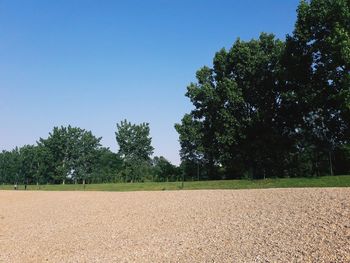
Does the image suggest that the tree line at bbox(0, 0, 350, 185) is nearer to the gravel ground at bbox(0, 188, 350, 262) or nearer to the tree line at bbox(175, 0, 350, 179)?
the tree line at bbox(175, 0, 350, 179)

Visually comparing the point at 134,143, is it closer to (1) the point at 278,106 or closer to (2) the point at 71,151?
(2) the point at 71,151

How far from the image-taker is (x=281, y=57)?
1544 inches

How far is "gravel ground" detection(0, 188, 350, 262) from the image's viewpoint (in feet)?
37.7

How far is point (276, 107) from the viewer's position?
45.6 metres

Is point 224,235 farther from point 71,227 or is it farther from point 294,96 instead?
point 294,96

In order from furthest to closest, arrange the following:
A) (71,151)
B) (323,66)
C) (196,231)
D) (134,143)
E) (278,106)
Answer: (71,151) < (134,143) < (278,106) < (323,66) < (196,231)

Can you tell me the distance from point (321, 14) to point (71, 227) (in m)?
28.3

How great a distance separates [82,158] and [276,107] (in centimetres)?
6462

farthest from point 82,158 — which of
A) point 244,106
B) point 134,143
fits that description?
point 244,106

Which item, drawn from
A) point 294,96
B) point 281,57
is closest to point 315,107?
point 294,96

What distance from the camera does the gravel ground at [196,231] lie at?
11492 mm

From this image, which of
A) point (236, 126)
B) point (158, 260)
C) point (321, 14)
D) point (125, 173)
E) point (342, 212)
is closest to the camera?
point (158, 260)

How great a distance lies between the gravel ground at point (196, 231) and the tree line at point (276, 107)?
18967mm

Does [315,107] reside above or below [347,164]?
above
